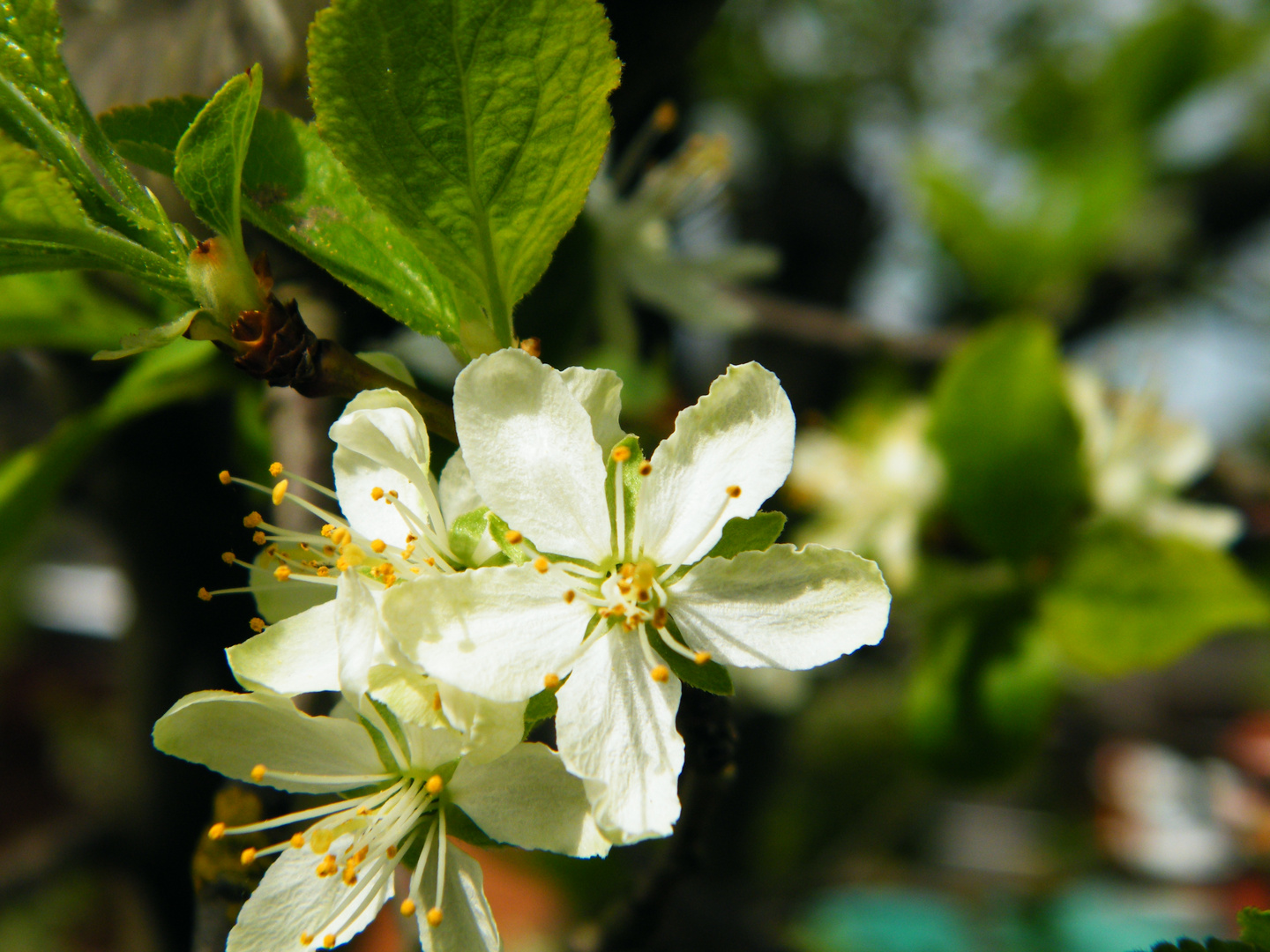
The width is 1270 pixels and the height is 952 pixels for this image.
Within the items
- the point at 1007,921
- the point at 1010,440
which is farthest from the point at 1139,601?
the point at 1007,921

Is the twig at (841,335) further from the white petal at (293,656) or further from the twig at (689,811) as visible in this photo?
the white petal at (293,656)

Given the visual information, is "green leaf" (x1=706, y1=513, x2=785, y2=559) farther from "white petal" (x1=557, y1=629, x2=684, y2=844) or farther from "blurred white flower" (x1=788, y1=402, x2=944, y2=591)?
Answer: "blurred white flower" (x1=788, y1=402, x2=944, y2=591)

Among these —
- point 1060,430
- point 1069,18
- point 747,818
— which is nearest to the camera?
point 1060,430

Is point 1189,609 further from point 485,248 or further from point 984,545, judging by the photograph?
point 485,248

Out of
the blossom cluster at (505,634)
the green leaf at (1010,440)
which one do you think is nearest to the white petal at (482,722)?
the blossom cluster at (505,634)

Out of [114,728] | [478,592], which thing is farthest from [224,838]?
[114,728]

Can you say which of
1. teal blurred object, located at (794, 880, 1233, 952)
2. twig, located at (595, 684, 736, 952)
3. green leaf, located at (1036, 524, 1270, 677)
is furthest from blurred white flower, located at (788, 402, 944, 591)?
teal blurred object, located at (794, 880, 1233, 952)
